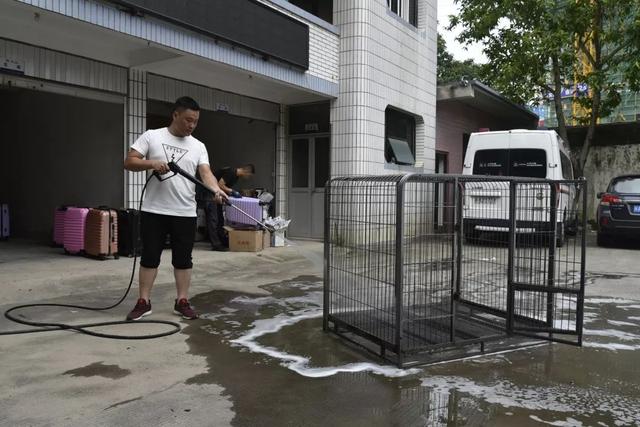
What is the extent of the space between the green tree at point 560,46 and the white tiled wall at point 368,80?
3900 mm

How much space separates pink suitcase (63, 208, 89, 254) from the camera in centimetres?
806

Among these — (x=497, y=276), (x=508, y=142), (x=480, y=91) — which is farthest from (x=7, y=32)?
(x=480, y=91)

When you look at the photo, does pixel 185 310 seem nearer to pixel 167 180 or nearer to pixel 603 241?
pixel 167 180

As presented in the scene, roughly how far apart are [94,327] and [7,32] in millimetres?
4230

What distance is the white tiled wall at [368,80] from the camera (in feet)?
34.6

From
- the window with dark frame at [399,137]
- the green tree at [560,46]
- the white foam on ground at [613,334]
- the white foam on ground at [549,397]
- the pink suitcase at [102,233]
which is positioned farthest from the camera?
the green tree at [560,46]

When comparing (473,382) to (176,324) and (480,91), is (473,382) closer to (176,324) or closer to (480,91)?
(176,324)

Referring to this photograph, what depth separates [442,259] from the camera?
161 inches

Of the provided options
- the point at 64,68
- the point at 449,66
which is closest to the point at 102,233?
the point at 64,68

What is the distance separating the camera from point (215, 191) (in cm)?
471

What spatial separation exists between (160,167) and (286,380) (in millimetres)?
2017

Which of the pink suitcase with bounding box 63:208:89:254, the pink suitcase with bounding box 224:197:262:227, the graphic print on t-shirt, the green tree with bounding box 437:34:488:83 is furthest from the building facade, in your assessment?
the green tree with bounding box 437:34:488:83

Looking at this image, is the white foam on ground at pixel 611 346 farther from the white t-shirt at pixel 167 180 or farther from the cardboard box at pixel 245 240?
the cardboard box at pixel 245 240

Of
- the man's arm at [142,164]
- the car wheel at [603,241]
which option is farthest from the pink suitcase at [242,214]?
the car wheel at [603,241]
